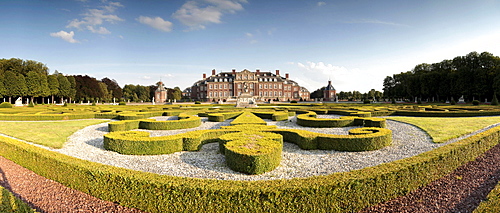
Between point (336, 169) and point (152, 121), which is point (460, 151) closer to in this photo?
point (336, 169)

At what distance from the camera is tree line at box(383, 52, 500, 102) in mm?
41531

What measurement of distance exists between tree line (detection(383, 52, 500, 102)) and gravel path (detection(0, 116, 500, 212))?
130ft

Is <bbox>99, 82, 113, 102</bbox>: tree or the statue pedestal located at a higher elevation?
<bbox>99, 82, 113, 102</bbox>: tree

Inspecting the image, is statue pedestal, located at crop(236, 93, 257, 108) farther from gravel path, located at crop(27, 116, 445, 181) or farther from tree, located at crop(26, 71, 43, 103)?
tree, located at crop(26, 71, 43, 103)

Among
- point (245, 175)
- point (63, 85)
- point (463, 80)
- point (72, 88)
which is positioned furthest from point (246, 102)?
point (72, 88)

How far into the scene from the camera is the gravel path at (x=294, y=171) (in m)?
5.09

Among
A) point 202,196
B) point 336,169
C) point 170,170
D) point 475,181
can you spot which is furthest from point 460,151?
point 170,170

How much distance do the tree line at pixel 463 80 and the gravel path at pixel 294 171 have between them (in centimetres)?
3968

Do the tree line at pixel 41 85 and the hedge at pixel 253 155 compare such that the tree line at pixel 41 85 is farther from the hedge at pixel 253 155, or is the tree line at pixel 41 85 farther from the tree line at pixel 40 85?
the hedge at pixel 253 155

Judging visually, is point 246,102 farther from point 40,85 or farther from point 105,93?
point 105,93

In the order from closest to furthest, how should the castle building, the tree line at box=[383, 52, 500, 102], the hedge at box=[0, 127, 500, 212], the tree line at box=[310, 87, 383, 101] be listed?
1. the hedge at box=[0, 127, 500, 212]
2. the tree line at box=[383, 52, 500, 102]
3. the castle building
4. the tree line at box=[310, 87, 383, 101]

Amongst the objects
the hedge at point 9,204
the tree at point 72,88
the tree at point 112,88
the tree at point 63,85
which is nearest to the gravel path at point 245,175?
the hedge at point 9,204

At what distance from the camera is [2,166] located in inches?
294

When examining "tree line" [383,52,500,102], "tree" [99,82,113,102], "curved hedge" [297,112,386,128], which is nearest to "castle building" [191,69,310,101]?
"tree" [99,82,113,102]
